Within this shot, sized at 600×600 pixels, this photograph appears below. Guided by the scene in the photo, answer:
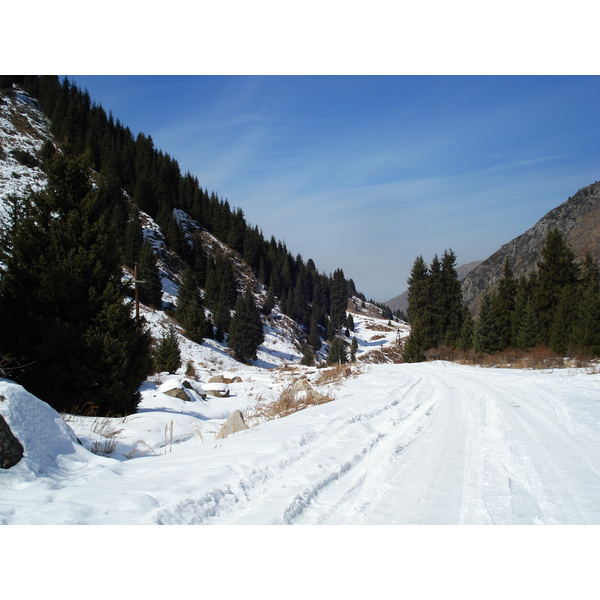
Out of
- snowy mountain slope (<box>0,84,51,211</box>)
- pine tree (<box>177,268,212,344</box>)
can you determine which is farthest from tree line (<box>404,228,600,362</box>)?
snowy mountain slope (<box>0,84,51,211</box>)

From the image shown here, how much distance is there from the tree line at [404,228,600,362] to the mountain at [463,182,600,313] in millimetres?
101580

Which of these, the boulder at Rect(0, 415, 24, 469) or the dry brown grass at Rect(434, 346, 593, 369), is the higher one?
the boulder at Rect(0, 415, 24, 469)

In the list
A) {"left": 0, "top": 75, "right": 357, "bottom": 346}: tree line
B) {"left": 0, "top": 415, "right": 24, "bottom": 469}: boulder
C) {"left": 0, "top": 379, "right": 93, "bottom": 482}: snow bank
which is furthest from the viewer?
{"left": 0, "top": 75, "right": 357, "bottom": 346}: tree line

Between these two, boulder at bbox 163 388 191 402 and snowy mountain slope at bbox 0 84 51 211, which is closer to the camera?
boulder at bbox 163 388 191 402

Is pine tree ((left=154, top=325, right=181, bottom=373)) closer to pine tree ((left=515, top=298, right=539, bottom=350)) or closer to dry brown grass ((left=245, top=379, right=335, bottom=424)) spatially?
dry brown grass ((left=245, top=379, right=335, bottom=424))

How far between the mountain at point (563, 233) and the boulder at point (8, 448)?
154 meters

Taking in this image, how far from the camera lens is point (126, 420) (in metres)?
8.08

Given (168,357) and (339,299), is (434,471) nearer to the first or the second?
(168,357)

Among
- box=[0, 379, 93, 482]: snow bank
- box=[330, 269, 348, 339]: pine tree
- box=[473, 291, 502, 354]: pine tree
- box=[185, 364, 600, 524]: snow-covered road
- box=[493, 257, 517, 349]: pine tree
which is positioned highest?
box=[330, 269, 348, 339]: pine tree

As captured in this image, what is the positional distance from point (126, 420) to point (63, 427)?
4190 mm

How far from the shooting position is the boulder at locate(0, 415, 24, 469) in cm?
327

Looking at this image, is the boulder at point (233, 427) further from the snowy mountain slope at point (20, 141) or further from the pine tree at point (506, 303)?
the snowy mountain slope at point (20, 141)

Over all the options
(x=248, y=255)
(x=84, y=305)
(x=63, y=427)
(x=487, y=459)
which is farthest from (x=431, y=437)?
(x=248, y=255)

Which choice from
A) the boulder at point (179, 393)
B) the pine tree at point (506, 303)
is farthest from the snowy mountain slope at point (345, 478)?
the pine tree at point (506, 303)
